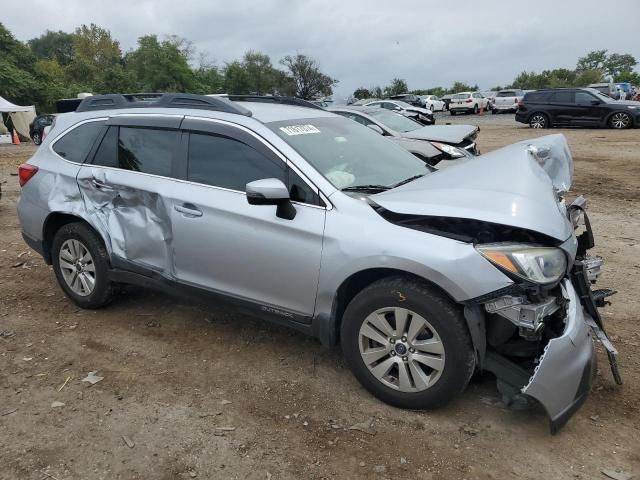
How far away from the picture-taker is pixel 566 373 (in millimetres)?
2508

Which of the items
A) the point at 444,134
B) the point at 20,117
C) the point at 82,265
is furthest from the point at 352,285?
the point at 20,117

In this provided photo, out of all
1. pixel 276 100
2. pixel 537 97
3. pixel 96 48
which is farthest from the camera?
pixel 96 48

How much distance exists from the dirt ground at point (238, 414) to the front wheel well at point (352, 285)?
46 cm

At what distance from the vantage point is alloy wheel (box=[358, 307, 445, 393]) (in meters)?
2.79

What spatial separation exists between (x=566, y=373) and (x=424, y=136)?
7.27m

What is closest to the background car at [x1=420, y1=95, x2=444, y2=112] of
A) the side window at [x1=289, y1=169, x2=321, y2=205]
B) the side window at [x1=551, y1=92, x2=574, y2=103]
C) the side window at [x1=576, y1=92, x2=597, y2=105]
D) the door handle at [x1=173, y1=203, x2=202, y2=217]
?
the side window at [x1=551, y1=92, x2=574, y2=103]

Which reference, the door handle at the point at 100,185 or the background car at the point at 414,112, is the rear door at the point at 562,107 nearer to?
the background car at the point at 414,112

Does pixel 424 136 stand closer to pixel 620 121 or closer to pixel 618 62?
pixel 620 121

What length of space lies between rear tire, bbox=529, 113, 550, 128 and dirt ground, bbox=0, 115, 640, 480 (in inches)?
757

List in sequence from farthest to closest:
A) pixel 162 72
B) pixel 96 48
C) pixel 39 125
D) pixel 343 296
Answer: pixel 96 48
pixel 162 72
pixel 39 125
pixel 343 296

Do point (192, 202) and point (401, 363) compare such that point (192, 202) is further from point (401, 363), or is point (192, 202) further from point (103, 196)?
point (401, 363)

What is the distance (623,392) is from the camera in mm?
3080

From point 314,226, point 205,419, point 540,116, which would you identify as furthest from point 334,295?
point 540,116

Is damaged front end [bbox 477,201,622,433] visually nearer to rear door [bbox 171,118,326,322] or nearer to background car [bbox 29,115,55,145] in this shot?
rear door [bbox 171,118,326,322]
